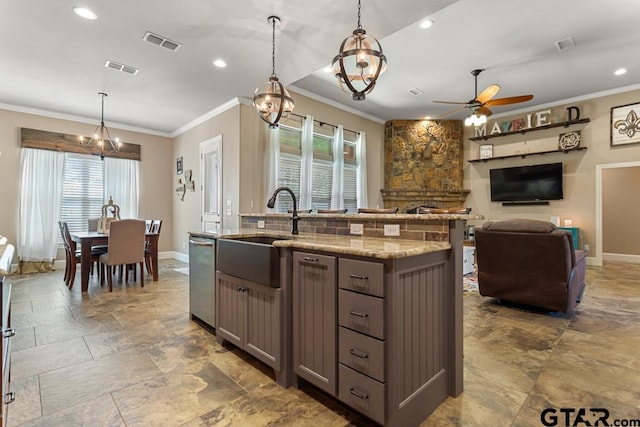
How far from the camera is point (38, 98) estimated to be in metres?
4.97

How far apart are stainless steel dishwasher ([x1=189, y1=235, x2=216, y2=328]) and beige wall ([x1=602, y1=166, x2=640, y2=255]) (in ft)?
25.6

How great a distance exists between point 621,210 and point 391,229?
7438 millimetres

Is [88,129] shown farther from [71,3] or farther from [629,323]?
[629,323]

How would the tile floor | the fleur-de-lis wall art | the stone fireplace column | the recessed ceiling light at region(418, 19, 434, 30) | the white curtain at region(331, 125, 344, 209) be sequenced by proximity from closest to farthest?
the tile floor < the recessed ceiling light at region(418, 19, 434, 30) < the fleur-de-lis wall art < the white curtain at region(331, 125, 344, 209) < the stone fireplace column

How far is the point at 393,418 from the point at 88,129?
7244 millimetres

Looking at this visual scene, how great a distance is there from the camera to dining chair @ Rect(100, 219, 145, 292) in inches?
161

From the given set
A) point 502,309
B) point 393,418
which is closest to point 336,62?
point 393,418

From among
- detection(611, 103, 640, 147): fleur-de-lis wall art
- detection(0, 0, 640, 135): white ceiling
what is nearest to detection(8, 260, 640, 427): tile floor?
detection(0, 0, 640, 135): white ceiling

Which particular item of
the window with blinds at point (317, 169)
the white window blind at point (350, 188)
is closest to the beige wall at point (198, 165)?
the window with blinds at point (317, 169)

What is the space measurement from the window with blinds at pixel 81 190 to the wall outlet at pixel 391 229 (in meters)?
6.45

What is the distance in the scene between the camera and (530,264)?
311 centimetres

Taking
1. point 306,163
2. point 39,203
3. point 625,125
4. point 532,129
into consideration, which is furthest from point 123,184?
point 625,125

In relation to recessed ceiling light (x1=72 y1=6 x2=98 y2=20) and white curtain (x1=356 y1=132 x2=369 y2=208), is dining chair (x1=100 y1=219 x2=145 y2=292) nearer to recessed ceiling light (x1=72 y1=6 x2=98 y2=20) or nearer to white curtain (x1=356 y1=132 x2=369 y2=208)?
recessed ceiling light (x1=72 y1=6 x2=98 y2=20)

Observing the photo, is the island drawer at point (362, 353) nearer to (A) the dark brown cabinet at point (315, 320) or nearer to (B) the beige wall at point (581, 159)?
(A) the dark brown cabinet at point (315, 320)
